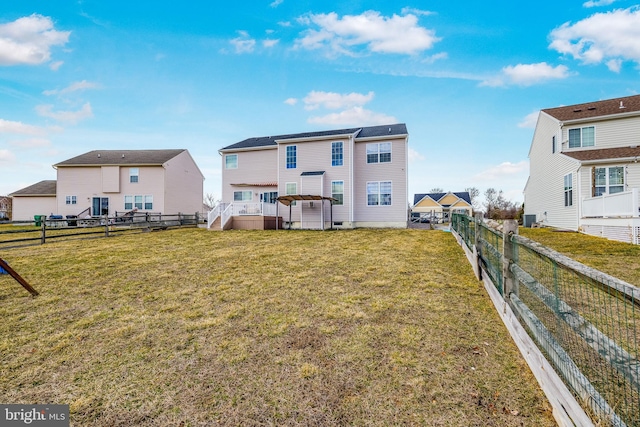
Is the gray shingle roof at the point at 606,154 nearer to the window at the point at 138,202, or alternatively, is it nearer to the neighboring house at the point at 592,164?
the neighboring house at the point at 592,164

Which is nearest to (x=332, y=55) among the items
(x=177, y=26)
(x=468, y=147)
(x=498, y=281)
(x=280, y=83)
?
(x=280, y=83)

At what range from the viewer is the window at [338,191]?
1858 centimetres

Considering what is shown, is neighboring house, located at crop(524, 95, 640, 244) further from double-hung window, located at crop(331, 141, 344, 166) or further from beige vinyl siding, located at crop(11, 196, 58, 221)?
beige vinyl siding, located at crop(11, 196, 58, 221)

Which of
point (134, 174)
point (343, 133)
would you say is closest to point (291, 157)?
point (343, 133)

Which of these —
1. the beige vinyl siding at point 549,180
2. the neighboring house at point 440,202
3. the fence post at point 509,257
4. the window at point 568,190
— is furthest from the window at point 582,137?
the neighboring house at point 440,202

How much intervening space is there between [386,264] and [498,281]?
3.20m

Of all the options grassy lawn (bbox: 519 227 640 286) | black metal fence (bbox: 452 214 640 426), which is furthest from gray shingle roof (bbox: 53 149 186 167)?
grassy lawn (bbox: 519 227 640 286)

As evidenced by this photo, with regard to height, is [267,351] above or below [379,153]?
below

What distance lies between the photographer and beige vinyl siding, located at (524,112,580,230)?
15227 millimetres

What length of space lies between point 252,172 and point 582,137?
20.9m

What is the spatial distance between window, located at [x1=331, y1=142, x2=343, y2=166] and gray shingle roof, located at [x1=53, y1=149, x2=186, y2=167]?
1691cm

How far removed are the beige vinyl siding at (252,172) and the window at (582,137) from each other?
18.5 meters

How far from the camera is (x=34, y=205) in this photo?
2897 cm

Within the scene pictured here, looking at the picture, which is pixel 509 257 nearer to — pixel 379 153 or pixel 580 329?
pixel 580 329
